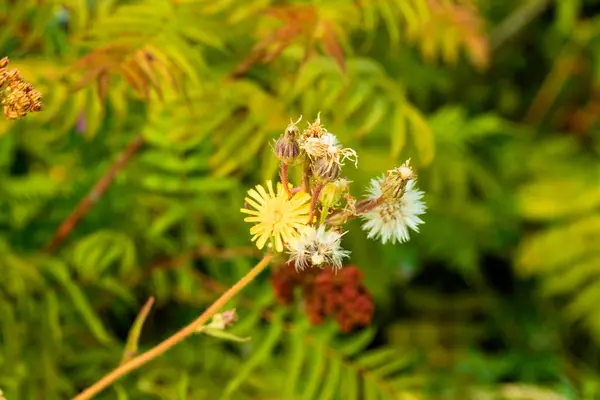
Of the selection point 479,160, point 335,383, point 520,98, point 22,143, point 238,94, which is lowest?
point 335,383

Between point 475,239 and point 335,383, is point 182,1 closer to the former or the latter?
point 335,383

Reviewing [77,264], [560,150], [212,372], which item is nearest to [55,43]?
[77,264]

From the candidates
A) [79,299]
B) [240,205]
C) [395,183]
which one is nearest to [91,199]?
[79,299]

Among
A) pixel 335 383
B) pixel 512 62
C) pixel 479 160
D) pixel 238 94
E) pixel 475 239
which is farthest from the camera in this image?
pixel 512 62

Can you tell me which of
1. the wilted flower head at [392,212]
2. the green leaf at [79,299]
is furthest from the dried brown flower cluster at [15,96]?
the green leaf at [79,299]

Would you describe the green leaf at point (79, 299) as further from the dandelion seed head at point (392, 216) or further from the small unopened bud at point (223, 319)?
the dandelion seed head at point (392, 216)

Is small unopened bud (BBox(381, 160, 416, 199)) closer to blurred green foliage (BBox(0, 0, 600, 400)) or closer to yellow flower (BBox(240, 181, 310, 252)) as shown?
yellow flower (BBox(240, 181, 310, 252))
